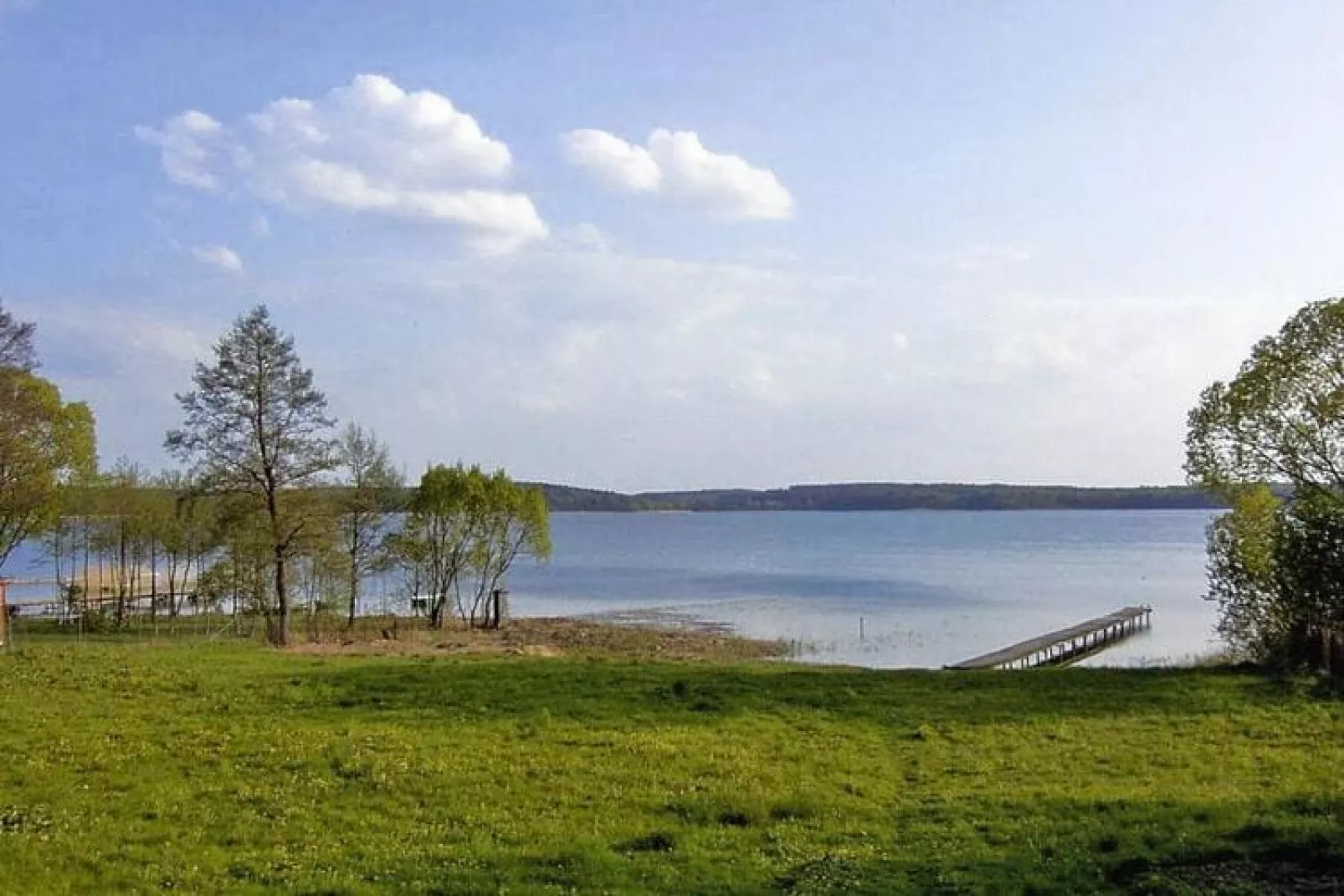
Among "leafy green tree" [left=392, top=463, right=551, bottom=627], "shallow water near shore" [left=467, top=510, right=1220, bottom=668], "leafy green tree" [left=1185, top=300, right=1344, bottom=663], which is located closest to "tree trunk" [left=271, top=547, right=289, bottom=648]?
"leafy green tree" [left=392, top=463, right=551, bottom=627]

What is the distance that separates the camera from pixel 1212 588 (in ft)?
120

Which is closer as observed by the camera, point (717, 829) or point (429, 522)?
point (717, 829)

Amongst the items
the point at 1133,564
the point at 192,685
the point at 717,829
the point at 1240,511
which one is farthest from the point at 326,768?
the point at 1133,564

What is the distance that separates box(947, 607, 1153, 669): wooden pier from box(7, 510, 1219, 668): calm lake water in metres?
1.20

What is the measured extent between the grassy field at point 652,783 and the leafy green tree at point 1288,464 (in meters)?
5.81

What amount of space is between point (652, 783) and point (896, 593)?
75366 millimetres

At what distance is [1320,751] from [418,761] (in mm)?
15143

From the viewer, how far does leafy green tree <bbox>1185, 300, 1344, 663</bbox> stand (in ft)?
93.0

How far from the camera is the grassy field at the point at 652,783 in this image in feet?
37.4

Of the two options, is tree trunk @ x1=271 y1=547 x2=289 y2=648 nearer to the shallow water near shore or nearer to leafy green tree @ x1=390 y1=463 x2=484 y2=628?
leafy green tree @ x1=390 y1=463 x2=484 y2=628

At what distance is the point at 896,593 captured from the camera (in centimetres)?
8881

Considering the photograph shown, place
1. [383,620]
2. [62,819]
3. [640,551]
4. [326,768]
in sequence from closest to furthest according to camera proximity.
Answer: [62,819]
[326,768]
[383,620]
[640,551]

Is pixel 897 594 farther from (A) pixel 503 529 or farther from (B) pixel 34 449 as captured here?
(B) pixel 34 449

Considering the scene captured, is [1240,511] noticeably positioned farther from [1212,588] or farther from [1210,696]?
[1210,696]
